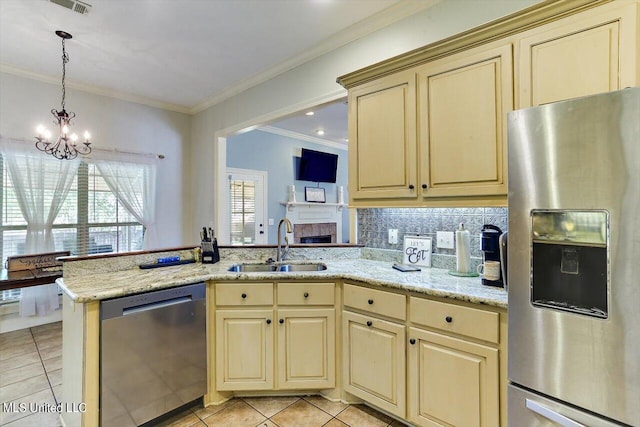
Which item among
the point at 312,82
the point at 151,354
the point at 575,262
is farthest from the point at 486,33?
the point at 151,354

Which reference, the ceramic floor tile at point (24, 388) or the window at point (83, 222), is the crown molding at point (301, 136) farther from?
the ceramic floor tile at point (24, 388)

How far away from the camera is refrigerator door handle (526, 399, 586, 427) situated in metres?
1.18

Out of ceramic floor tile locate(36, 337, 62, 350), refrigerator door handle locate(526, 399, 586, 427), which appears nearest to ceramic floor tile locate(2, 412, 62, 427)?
ceramic floor tile locate(36, 337, 62, 350)

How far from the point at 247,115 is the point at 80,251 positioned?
2.80 metres

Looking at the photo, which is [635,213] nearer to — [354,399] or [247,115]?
[354,399]

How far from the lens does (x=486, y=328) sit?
4.98ft

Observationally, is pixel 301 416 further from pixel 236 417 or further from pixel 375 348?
pixel 375 348

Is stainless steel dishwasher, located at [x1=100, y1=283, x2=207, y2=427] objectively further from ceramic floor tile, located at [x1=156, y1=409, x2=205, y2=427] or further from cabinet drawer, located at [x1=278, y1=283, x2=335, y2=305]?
cabinet drawer, located at [x1=278, y1=283, x2=335, y2=305]

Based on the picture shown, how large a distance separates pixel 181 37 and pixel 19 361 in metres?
3.33

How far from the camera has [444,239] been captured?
2.25 meters

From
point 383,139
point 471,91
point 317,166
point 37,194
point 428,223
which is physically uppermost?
point 317,166

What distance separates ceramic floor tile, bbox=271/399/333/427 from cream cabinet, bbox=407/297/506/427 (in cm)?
58

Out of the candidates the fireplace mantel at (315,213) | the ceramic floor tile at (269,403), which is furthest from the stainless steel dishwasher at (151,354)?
the fireplace mantel at (315,213)

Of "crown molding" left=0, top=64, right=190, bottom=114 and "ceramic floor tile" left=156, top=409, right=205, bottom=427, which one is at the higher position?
"crown molding" left=0, top=64, right=190, bottom=114
